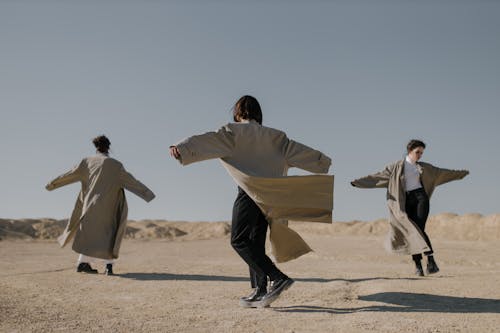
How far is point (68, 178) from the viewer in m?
8.84

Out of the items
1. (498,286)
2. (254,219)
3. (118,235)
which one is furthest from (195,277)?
(498,286)

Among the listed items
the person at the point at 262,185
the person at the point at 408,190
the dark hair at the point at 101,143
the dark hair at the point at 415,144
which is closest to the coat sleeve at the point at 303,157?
the person at the point at 262,185

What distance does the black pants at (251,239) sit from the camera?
5.04 m

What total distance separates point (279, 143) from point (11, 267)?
6.60 m

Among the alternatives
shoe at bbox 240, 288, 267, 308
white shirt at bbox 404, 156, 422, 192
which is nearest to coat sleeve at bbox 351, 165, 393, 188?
white shirt at bbox 404, 156, 422, 192

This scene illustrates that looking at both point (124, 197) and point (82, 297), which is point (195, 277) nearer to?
point (124, 197)

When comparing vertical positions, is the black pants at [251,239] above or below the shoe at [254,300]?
above

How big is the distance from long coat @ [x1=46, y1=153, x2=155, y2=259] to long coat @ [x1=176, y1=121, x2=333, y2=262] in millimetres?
3776

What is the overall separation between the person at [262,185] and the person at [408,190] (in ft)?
11.8

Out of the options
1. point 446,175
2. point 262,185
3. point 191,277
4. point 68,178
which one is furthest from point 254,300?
point 446,175

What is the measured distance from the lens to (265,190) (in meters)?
5.05

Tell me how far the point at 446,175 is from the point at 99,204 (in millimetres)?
5611

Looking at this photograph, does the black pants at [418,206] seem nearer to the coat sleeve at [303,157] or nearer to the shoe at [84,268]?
the coat sleeve at [303,157]

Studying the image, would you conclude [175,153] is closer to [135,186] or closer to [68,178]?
[135,186]
